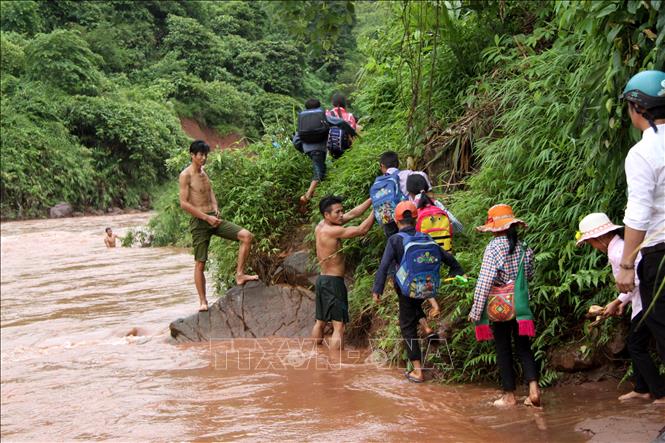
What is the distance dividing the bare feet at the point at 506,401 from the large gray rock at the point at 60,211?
26430 millimetres

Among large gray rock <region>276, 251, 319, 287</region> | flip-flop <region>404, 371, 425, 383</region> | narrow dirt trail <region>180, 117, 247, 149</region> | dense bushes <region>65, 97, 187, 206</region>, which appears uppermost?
narrow dirt trail <region>180, 117, 247, 149</region>

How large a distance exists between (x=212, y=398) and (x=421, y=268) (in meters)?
2.10

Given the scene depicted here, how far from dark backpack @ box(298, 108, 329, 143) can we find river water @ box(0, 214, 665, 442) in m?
2.41

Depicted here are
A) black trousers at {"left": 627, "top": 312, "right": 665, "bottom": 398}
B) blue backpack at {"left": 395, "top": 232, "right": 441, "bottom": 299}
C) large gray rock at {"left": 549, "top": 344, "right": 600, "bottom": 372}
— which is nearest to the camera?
black trousers at {"left": 627, "top": 312, "right": 665, "bottom": 398}

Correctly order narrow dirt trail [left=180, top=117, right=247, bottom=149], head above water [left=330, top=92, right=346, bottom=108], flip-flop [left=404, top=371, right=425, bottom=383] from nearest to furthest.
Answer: flip-flop [left=404, top=371, right=425, bottom=383] → head above water [left=330, top=92, right=346, bottom=108] → narrow dirt trail [left=180, top=117, right=247, bottom=149]

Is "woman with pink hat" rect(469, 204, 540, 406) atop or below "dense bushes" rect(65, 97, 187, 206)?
below

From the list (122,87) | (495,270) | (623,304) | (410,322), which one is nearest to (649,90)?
(623,304)

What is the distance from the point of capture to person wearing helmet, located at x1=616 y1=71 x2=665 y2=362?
11.8 feet

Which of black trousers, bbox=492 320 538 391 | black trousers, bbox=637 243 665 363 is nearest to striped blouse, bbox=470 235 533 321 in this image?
black trousers, bbox=492 320 538 391

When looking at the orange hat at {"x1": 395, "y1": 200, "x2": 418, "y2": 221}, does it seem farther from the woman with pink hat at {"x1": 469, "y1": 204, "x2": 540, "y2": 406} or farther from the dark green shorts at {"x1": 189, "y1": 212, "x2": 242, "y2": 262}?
the dark green shorts at {"x1": 189, "y1": 212, "x2": 242, "y2": 262}

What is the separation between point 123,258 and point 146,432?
12493mm

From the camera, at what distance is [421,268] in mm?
6047

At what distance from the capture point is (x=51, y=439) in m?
5.91

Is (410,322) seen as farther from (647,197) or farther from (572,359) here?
(647,197)
